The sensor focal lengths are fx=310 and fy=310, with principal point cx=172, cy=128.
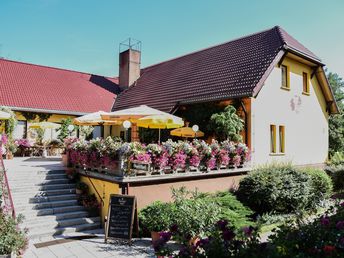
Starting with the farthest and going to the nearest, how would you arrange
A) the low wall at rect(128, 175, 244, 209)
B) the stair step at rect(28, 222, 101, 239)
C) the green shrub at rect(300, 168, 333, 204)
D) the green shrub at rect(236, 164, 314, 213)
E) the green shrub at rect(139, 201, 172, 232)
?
the green shrub at rect(300, 168, 333, 204) < the green shrub at rect(236, 164, 314, 213) < the low wall at rect(128, 175, 244, 209) < the stair step at rect(28, 222, 101, 239) < the green shrub at rect(139, 201, 172, 232)

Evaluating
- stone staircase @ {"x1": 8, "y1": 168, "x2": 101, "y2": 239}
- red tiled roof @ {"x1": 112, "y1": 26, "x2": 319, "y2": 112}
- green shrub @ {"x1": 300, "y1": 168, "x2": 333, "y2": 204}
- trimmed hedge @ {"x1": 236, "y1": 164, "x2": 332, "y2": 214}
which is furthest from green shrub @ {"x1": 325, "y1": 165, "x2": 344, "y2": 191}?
stone staircase @ {"x1": 8, "y1": 168, "x2": 101, "y2": 239}

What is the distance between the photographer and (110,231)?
25.8 feet

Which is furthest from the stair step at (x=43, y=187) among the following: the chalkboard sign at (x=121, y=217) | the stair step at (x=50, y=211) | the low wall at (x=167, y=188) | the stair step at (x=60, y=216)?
the chalkboard sign at (x=121, y=217)

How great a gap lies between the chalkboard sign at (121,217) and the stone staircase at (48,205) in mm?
1278

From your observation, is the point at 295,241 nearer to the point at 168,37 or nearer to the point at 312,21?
the point at 312,21

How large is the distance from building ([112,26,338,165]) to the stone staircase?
7276 mm

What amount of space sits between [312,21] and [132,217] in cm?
849

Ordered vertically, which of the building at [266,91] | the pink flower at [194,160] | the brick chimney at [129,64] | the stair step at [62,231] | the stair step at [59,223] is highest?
the brick chimney at [129,64]

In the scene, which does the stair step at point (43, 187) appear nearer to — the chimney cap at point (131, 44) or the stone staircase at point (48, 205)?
the stone staircase at point (48, 205)

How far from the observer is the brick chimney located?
2381 centimetres

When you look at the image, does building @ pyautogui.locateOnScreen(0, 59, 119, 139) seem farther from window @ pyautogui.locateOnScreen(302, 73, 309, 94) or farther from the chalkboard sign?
the chalkboard sign

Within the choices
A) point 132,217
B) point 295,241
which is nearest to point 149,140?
point 132,217

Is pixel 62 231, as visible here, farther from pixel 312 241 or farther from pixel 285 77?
pixel 285 77

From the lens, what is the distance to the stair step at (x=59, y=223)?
8320 millimetres
